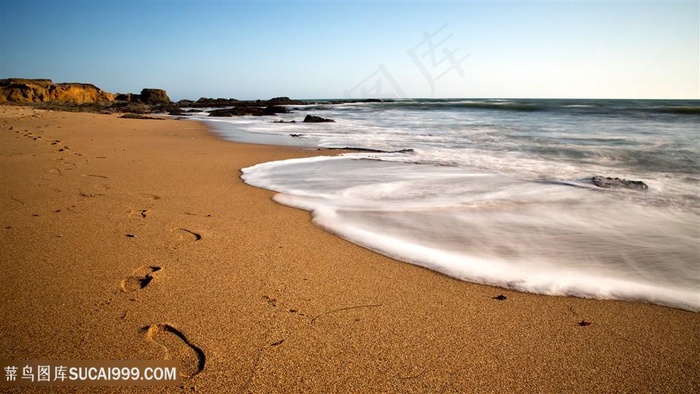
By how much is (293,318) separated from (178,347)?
483mm

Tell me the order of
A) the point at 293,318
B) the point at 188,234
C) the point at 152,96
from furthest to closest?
1. the point at 152,96
2. the point at 188,234
3. the point at 293,318

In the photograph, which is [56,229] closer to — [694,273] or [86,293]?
[86,293]

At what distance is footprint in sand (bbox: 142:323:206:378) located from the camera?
4.47 ft

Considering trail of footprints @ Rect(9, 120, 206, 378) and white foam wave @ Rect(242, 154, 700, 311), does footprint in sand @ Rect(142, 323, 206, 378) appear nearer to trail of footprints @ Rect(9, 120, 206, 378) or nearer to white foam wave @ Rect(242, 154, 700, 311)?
trail of footprints @ Rect(9, 120, 206, 378)

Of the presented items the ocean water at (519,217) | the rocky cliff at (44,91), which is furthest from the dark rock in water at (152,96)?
the ocean water at (519,217)

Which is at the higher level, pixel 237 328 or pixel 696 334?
pixel 237 328

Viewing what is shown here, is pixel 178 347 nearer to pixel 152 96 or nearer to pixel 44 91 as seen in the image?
pixel 44 91

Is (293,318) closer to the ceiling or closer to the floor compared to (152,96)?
closer to the floor

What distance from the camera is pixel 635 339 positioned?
1608 mm

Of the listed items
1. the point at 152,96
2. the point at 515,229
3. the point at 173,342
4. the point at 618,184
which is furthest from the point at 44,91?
the point at 618,184

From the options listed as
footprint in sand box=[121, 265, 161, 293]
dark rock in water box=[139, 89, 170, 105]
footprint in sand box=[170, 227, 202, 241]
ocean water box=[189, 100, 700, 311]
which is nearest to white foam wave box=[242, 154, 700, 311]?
ocean water box=[189, 100, 700, 311]

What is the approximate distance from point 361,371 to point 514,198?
10.6 ft

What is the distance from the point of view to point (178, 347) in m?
1.44

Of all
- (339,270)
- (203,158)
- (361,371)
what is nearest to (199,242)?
(339,270)
